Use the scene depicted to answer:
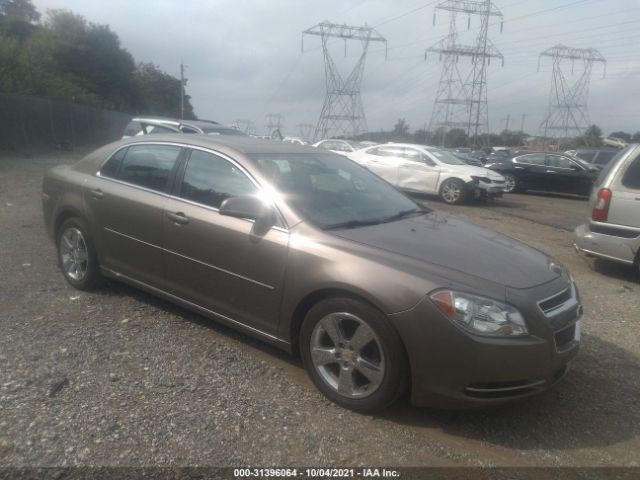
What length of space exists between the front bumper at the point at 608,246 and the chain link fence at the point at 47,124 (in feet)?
75.7

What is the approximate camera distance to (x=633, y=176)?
20.9ft

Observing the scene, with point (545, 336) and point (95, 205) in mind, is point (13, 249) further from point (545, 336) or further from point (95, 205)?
point (545, 336)

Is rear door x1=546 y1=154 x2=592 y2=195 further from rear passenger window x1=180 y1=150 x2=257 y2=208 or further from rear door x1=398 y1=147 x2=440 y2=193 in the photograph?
rear passenger window x1=180 y1=150 x2=257 y2=208

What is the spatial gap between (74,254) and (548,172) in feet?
53.3

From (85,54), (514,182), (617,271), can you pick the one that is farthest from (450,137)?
(617,271)

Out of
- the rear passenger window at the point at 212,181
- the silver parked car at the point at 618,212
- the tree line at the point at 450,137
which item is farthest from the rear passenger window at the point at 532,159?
the tree line at the point at 450,137

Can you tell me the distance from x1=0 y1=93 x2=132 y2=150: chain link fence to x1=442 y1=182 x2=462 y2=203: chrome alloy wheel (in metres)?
18.5

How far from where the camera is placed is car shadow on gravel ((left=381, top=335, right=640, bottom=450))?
316 centimetres

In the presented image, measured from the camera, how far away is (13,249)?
659 centimetres

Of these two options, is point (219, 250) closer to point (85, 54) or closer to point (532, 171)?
point (532, 171)

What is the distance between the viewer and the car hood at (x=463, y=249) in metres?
3.28

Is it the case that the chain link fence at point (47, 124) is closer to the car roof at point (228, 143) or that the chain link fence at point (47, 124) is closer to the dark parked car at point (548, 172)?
the dark parked car at point (548, 172)

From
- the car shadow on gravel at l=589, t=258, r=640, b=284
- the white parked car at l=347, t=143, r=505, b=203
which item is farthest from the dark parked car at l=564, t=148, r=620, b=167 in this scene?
the car shadow on gravel at l=589, t=258, r=640, b=284

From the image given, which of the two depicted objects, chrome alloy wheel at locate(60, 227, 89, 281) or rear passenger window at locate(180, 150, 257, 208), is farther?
chrome alloy wheel at locate(60, 227, 89, 281)
